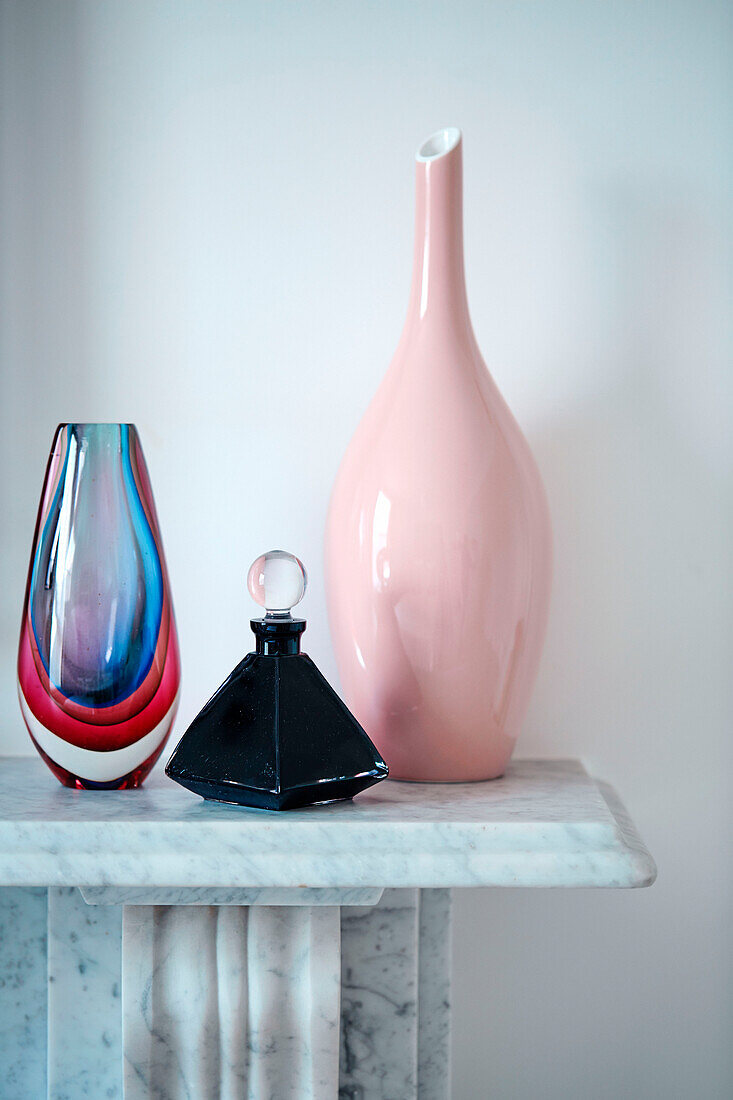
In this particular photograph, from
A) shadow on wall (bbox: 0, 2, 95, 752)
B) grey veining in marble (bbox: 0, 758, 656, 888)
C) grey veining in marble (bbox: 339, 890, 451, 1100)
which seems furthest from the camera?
shadow on wall (bbox: 0, 2, 95, 752)

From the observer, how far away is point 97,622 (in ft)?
1.94

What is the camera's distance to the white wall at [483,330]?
0.74m

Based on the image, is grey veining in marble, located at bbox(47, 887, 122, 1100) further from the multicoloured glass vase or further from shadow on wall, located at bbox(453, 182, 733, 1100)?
shadow on wall, located at bbox(453, 182, 733, 1100)

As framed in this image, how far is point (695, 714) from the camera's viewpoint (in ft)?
2.43

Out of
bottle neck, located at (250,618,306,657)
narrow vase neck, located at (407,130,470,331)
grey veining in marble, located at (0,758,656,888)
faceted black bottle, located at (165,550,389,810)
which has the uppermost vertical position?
narrow vase neck, located at (407,130,470,331)

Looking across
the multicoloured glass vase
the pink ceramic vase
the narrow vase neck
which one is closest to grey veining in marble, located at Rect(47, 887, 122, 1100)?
the multicoloured glass vase

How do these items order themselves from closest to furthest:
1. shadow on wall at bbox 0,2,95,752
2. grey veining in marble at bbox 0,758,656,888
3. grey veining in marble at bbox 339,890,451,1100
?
grey veining in marble at bbox 0,758,656,888 → grey veining in marble at bbox 339,890,451,1100 → shadow on wall at bbox 0,2,95,752

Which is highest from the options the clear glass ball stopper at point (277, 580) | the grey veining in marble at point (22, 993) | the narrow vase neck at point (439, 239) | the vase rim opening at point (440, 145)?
the vase rim opening at point (440, 145)

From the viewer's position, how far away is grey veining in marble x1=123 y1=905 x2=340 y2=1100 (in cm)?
61

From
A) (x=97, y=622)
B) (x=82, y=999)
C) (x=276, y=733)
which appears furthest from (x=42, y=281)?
(x=82, y=999)

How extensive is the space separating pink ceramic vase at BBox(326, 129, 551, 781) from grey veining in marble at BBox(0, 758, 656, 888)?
3.3 inches

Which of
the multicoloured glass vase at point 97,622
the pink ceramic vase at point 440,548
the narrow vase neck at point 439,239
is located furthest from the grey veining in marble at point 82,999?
the narrow vase neck at point 439,239

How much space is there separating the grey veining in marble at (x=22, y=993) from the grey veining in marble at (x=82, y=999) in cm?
5

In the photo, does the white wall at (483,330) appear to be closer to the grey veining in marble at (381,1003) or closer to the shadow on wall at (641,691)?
the shadow on wall at (641,691)
